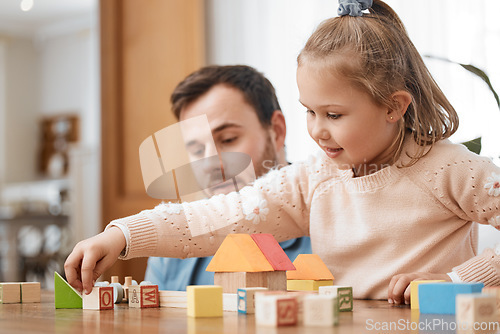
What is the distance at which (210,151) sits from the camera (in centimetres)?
133

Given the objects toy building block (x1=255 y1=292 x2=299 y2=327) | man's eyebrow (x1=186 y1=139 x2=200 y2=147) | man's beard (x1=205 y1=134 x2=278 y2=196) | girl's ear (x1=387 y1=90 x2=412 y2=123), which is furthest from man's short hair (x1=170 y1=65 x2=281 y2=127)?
toy building block (x1=255 y1=292 x2=299 y2=327)

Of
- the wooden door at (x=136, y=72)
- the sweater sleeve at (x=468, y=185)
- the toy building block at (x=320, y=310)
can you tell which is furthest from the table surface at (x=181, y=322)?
the wooden door at (x=136, y=72)

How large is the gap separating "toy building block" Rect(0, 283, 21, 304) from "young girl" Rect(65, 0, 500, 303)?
0.52ft

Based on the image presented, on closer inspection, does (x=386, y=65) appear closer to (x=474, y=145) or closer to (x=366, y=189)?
(x=366, y=189)

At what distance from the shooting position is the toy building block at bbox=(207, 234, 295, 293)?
0.72m

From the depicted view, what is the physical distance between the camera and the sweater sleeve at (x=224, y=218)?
0.92 metres

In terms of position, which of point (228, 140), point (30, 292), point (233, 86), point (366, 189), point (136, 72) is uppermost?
point (136, 72)

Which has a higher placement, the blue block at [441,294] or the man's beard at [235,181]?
the man's beard at [235,181]

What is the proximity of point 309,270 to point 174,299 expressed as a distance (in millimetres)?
188

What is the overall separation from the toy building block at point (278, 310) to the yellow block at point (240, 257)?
141 millimetres

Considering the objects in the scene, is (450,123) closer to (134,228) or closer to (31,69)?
(134,228)

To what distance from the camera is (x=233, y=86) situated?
4.91 ft

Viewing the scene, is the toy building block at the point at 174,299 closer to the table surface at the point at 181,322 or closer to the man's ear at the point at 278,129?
the table surface at the point at 181,322

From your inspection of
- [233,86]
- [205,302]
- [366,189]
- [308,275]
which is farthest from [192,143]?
[205,302]
